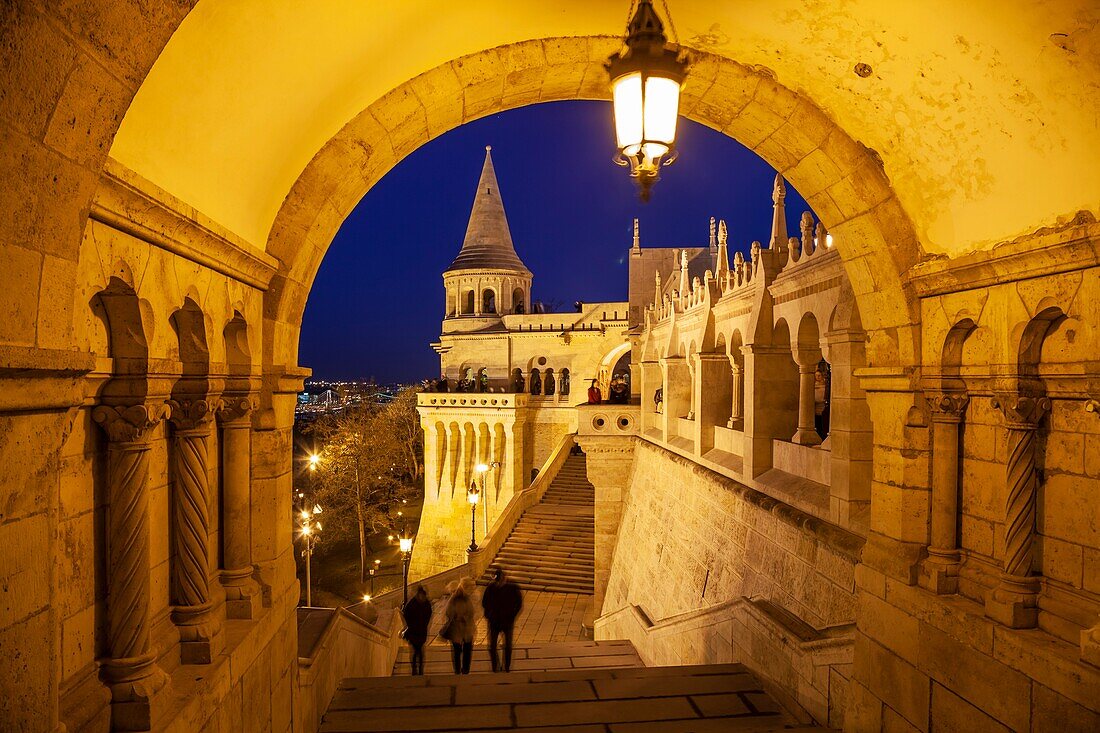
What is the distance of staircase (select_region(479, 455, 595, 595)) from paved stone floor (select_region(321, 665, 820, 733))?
10037 mm

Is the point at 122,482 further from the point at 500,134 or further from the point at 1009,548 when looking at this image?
the point at 500,134

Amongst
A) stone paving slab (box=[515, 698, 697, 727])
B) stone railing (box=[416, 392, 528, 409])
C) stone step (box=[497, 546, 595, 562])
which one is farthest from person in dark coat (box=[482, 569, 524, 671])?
stone railing (box=[416, 392, 528, 409])

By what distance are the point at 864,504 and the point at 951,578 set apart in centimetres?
252

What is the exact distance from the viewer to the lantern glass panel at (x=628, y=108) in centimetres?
273

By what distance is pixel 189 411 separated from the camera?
3.23m

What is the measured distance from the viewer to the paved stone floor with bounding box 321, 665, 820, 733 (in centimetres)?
463

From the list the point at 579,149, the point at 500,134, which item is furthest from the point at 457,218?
the point at 579,149

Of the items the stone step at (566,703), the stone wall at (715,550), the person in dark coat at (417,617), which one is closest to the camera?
the stone step at (566,703)

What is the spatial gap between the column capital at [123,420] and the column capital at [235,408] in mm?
970

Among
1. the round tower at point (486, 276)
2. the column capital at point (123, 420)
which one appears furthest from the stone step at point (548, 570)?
the round tower at point (486, 276)

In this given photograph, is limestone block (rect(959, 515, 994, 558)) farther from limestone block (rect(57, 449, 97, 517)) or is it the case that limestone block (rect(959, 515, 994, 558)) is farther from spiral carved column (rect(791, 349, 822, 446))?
limestone block (rect(57, 449, 97, 517))

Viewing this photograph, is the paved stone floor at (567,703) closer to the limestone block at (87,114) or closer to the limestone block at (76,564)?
the limestone block at (76,564)

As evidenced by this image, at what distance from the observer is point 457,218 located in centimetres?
15175

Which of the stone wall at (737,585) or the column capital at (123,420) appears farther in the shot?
the stone wall at (737,585)
